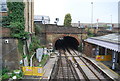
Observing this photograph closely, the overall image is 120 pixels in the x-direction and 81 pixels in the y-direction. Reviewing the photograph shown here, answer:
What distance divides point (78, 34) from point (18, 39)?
17549mm

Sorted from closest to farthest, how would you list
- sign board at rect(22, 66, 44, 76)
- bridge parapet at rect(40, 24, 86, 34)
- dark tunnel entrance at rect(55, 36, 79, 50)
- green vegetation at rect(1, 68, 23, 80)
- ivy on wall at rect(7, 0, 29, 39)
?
green vegetation at rect(1, 68, 23, 80)
sign board at rect(22, 66, 44, 76)
ivy on wall at rect(7, 0, 29, 39)
bridge parapet at rect(40, 24, 86, 34)
dark tunnel entrance at rect(55, 36, 79, 50)

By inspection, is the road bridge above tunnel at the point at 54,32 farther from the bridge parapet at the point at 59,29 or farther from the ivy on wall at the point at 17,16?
the ivy on wall at the point at 17,16

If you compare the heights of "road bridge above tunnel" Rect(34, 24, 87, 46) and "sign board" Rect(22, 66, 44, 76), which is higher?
"road bridge above tunnel" Rect(34, 24, 87, 46)

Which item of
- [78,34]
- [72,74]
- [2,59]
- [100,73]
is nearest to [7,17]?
[2,59]

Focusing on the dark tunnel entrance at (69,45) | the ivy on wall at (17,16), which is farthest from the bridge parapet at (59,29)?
the ivy on wall at (17,16)

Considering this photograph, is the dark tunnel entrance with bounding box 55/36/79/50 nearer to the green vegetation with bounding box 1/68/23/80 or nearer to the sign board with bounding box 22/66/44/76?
the sign board with bounding box 22/66/44/76

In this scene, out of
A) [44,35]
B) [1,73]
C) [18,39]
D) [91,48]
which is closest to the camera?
[1,73]

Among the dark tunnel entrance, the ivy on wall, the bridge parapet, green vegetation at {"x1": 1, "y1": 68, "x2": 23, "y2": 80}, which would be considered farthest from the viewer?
the dark tunnel entrance

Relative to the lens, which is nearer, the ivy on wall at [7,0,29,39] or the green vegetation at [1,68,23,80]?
the green vegetation at [1,68,23,80]

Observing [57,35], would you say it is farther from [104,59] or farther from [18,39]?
[18,39]

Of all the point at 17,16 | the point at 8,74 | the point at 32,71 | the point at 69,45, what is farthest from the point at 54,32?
the point at 8,74

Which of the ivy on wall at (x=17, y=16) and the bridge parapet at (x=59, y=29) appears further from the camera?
the bridge parapet at (x=59, y=29)

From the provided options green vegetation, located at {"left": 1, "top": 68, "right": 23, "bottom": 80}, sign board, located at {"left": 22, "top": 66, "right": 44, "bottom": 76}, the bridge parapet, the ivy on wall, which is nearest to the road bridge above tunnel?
the bridge parapet

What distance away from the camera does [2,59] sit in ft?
42.6
